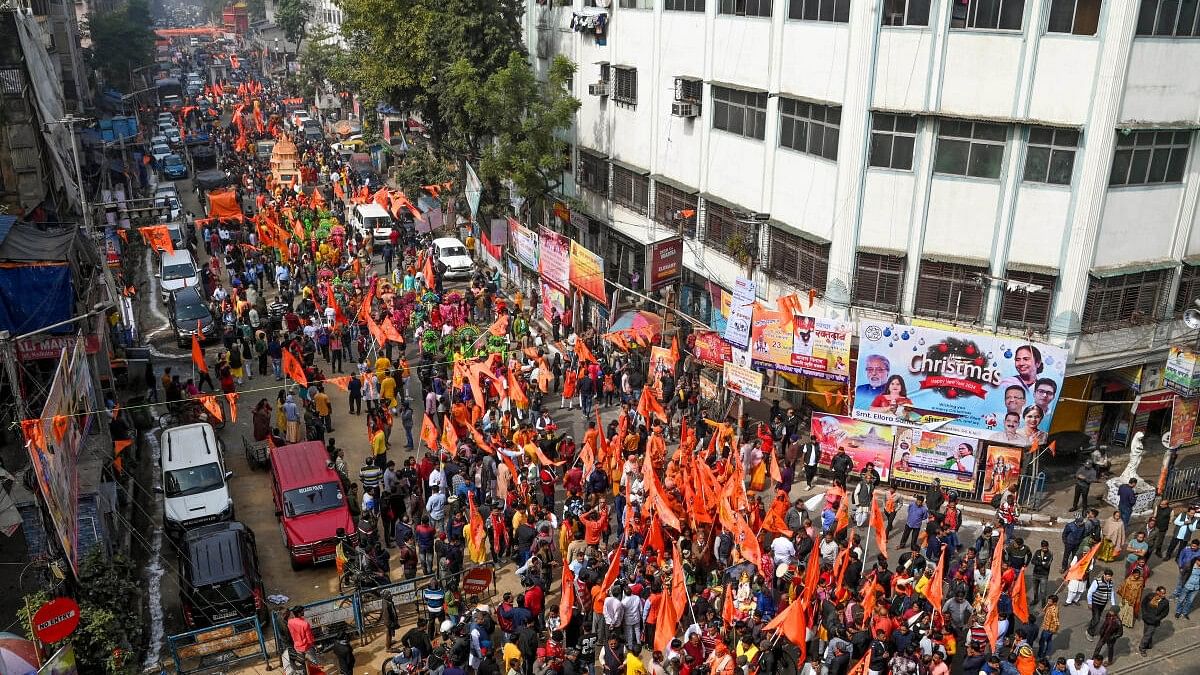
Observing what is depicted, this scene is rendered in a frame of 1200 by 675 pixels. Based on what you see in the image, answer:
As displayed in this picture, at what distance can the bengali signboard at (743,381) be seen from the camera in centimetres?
2016

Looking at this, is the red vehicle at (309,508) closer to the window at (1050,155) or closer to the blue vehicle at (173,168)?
the window at (1050,155)

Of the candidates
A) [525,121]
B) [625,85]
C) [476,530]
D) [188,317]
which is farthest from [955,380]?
[188,317]

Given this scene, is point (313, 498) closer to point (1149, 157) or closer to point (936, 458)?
point (936, 458)

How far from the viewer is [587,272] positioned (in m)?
25.2

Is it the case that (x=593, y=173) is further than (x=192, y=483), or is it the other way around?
(x=593, y=173)

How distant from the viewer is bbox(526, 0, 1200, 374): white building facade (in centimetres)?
1780

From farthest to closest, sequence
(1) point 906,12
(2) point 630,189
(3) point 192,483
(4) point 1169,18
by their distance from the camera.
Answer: (2) point 630,189 → (1) point 906,12 → (3) point 192,483 → (4) point 1169,18

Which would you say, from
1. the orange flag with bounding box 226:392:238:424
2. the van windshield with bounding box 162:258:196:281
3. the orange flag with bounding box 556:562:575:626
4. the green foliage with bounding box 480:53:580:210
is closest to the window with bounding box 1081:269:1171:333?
the orange flag with bounding box 556:562:575:626

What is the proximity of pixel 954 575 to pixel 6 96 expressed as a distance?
26949mm

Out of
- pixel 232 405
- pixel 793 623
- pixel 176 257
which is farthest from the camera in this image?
pixel 176 257

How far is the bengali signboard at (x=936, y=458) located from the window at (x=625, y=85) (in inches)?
579

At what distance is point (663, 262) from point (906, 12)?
8.66 meters

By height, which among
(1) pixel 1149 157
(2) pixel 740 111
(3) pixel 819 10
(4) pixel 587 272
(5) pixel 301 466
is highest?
(3) pixel 819 10

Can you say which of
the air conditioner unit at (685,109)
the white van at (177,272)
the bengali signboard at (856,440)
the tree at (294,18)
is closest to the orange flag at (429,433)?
the bengali signboard at (856,440)
